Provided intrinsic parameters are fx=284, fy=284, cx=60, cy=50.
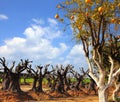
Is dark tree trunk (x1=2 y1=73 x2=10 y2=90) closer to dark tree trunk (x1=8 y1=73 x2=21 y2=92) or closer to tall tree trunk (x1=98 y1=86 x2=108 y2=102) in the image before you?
dark tree trunk (x1=8 y1=73 x2=21 y2=92)

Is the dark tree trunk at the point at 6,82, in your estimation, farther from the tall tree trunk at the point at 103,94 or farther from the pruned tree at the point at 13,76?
the tall tree trunk at the point at 103,94

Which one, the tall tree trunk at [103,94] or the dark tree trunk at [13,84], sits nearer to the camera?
the tall tree trunk at [103,94]

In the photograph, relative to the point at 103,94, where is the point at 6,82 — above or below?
above

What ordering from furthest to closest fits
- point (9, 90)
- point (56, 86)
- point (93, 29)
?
point (56, 86)
point (9, 90)
point (93, 29)

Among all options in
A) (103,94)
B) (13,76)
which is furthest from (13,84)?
(103,94)

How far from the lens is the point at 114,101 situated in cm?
2406

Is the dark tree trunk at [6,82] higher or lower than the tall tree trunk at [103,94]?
higher

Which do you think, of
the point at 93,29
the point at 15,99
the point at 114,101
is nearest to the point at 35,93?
the point at 15,99

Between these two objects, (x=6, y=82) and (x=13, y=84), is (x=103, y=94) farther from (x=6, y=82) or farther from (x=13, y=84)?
(x=6, y=82)

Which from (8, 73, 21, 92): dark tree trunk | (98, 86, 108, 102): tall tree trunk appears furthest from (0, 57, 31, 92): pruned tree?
(98, 86, 108, 102): tall tree trunk

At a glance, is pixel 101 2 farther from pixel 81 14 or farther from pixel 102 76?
pixel 102 76

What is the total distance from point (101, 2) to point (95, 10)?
59cm


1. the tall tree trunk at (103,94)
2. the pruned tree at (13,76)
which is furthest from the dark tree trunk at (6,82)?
the tall tree trunk at (103,94)

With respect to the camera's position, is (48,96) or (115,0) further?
(48,96)
